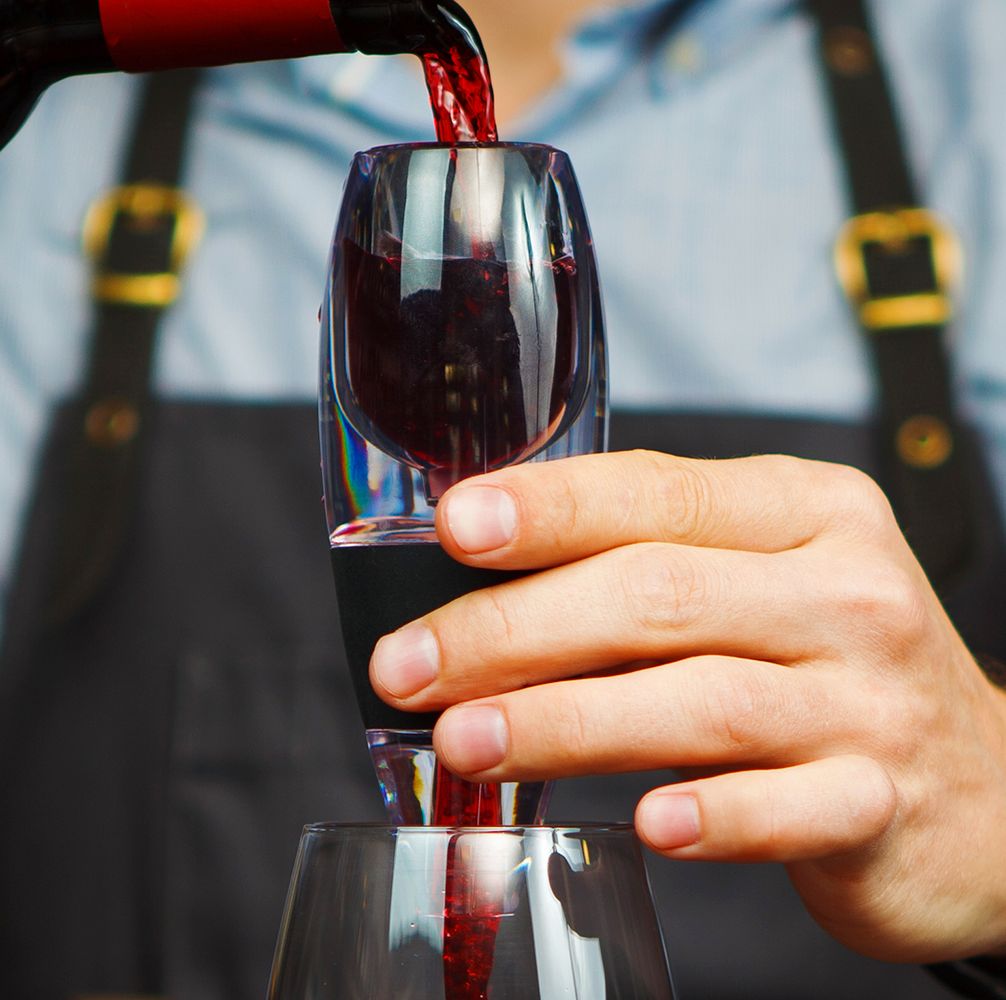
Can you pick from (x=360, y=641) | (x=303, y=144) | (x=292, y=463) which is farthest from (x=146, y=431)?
(x=360, y=641)

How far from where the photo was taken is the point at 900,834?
50 centimetres

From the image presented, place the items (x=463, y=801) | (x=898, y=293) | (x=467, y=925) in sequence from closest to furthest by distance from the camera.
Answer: (x=467, y=925) → (x=463, y=801) → (x=898, y=293)

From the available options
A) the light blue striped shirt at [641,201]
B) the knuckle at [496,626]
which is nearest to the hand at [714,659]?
the knuckle at [496,626]

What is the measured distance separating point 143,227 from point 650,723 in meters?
0.78

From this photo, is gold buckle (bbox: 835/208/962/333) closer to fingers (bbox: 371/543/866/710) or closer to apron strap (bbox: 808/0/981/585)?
apron strap (bbox: 808/0/981/585)

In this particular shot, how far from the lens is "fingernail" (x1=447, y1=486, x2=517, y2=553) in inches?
15.5

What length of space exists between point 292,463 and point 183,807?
0.28m

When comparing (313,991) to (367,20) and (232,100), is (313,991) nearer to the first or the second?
(367,20)

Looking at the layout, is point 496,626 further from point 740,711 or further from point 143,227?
point 143,227

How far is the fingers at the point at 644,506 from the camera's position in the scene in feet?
1.30

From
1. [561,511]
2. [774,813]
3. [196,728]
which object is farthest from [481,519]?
[196,728]

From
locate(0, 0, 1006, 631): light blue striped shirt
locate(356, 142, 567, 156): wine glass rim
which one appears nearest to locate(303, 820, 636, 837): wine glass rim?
locate(356, 142, 567, 156): wine glass rim

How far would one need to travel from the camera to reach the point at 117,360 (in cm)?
104

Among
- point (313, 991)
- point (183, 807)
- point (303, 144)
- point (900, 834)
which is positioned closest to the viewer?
point (313, 991)
